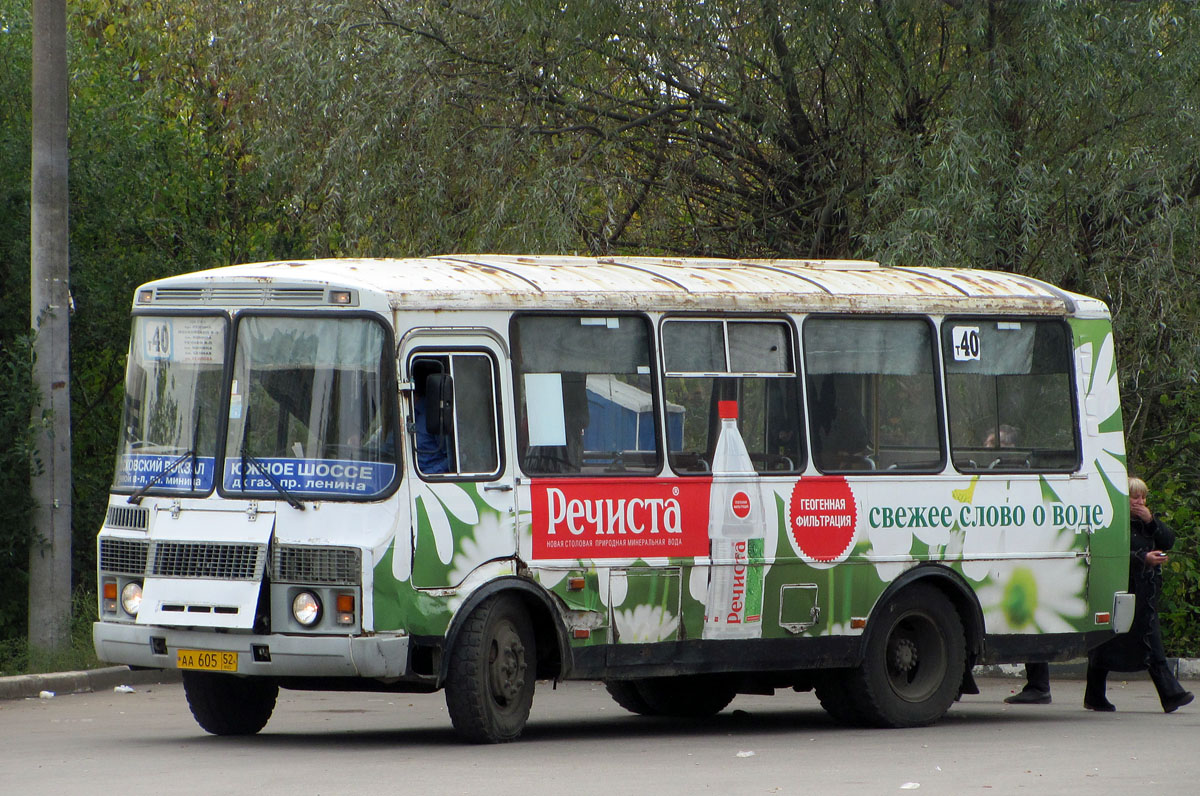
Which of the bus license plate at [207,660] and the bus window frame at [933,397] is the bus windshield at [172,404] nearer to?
the bus license plate at [207,660]

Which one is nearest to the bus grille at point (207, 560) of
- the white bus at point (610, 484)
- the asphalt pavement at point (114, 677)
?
the white bus at point (610, 484)

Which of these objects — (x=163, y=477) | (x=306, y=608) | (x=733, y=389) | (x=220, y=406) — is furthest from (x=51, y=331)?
(x=733, y=389)

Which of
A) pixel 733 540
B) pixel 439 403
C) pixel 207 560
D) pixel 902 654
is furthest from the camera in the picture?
pixel 902 654

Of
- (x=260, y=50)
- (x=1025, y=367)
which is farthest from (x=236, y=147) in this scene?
(x=1025, y=367)

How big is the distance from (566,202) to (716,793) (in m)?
8.54

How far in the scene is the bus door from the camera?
1016cm

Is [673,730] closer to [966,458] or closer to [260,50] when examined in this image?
[966,458]

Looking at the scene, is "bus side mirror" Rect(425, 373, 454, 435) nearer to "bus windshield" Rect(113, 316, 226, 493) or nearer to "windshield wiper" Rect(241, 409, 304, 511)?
"windshield wiper" Rect(241, 409, 304, 511)

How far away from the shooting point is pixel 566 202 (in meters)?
16.3

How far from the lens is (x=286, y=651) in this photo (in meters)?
9.90

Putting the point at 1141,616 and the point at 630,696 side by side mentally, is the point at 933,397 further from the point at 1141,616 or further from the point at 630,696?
the point at 630,696

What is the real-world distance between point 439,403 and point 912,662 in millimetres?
3891

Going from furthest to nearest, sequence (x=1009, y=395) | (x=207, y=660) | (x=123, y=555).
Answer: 1. (x=1009, y=395)
2. (x=123, y=555)
3. (x=207, y=660)

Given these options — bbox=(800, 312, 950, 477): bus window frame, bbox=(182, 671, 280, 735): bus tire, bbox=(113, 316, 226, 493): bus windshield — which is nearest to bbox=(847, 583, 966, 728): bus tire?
bbox=(800, 312, 950, 477): bus window frame
